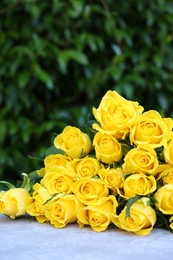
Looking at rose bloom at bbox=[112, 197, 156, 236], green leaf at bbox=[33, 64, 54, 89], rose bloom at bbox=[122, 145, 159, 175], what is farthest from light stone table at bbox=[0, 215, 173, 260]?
green leaf at bbox=[33, 64, 54, 89]

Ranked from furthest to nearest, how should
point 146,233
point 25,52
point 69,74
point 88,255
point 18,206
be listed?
point 69,74, point 25,52, point 18,206, point 146,233, point 88,255

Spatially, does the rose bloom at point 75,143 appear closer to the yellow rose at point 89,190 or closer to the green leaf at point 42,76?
the yellow rose at point 89,190

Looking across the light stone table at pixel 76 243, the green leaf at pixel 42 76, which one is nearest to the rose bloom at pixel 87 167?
the light stone table at pixel 76 243

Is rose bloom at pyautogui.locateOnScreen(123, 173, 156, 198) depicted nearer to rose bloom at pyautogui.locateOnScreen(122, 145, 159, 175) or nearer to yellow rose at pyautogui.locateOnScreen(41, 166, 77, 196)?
rose bloom at pyautogui.locateOnScreen(122, 145, 159, 175)

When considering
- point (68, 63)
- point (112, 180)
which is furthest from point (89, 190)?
point (68, 63)

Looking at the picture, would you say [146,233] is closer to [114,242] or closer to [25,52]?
[114,242]

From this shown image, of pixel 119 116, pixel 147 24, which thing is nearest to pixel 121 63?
pixel 147 24

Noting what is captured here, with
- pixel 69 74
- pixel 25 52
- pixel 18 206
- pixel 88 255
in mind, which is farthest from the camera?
pixel 69 74
